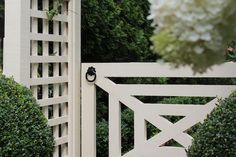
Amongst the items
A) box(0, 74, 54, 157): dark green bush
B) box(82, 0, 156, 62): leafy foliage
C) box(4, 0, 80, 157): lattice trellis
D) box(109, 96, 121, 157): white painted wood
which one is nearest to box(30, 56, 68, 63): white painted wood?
box(4, 0, 80, 157): lattice trellis

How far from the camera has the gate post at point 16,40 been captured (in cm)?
370

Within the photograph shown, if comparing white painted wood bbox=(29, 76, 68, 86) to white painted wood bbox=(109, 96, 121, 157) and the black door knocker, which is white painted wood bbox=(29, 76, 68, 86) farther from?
white painted wood bbox=(109, 96, 121, 157)

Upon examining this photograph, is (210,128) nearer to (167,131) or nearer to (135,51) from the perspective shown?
(167,131)

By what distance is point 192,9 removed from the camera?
3.62 feet

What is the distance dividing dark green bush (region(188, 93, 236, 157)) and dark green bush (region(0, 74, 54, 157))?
3.16 ft

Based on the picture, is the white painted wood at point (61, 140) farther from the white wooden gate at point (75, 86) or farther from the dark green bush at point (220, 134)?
the dark green bush at point (220, 134)

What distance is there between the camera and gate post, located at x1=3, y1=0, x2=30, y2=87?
3.70m

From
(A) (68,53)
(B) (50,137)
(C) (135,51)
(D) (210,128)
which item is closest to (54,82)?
(A) (68,53)

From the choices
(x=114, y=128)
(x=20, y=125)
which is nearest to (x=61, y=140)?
(x=114, y=128)

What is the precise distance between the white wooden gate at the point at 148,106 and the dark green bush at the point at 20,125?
893 millimetres

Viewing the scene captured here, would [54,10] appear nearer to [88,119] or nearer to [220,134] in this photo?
[88,119]

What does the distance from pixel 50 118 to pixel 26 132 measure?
3.45 ft

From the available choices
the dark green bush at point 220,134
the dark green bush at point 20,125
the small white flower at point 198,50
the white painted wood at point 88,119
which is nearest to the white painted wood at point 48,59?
the white painted wood at point 88,119

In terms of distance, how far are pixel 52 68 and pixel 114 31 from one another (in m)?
1.30
